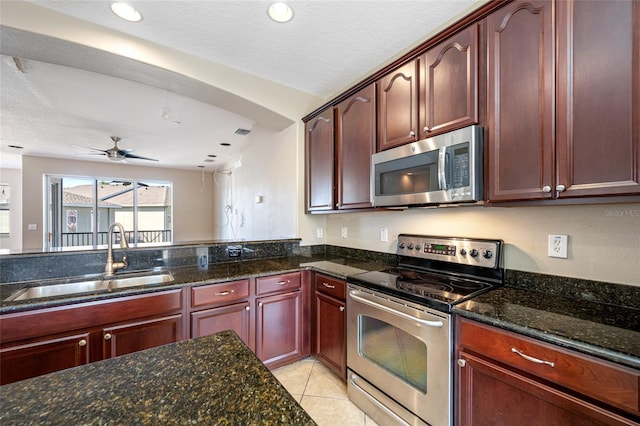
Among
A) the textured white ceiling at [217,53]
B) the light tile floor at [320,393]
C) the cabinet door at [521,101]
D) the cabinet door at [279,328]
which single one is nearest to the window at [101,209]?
the textured white ceiling at [217,53]

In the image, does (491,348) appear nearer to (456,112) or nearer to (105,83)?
(456,112)

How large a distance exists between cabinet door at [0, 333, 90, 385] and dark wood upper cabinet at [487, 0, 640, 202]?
94.4 inches

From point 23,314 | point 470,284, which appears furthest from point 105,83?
point 470,284

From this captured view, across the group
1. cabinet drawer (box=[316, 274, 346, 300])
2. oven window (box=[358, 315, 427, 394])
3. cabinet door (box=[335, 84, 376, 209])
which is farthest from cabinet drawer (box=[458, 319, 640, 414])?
cabinet door (box=[335, 84, 376, 209])

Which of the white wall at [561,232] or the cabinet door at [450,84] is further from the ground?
the cabinet door at [450,84]

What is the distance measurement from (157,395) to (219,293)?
133cm

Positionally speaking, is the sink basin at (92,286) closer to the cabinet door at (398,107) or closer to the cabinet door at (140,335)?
the cabinet door at (140,335)

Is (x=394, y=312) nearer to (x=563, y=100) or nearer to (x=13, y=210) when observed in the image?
(x=563, y=100)

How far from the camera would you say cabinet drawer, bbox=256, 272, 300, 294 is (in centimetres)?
208

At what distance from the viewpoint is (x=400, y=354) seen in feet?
5.05

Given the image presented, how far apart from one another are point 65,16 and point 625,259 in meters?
3.39

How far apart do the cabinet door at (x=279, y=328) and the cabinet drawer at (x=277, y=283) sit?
0.19 feet

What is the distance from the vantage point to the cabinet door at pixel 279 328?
2.10 meters

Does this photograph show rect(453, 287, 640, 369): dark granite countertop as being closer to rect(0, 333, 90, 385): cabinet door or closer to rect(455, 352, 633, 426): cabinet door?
rect(455, 352, 633, 426): cabinet door
